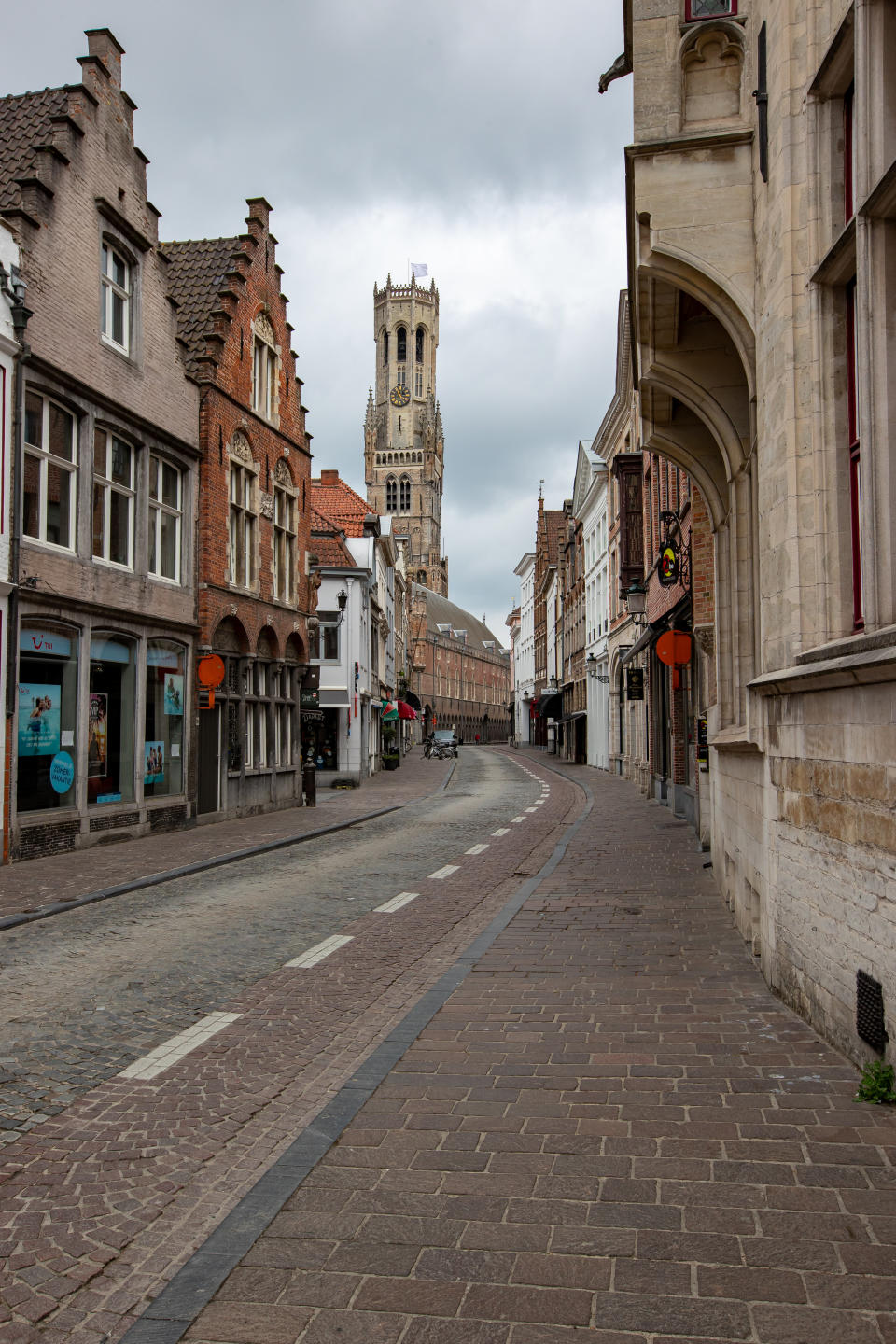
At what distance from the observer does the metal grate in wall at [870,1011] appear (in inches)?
175

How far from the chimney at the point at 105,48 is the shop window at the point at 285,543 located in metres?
8.92

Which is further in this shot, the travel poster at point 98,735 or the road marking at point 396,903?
the travel poster at point 98,735

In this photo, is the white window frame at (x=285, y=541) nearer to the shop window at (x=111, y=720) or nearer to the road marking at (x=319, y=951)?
the shop window at (x=111, y=720)

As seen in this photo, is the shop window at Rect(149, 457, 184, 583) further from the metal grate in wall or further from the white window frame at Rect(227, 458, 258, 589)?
the metal grate in wall

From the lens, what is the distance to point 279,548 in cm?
2419

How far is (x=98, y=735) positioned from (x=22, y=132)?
8.71 meters

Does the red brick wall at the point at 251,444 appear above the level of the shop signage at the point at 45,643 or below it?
above

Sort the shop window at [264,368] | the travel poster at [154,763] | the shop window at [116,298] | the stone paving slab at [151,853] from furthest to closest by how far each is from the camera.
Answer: the shop window at [264,368] → the travel poster at [154,763] → the shop window at [116,298] → the stone paving slab at [151,853]

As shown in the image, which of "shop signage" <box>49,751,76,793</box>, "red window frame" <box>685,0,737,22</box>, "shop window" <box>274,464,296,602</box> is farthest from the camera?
"shop window" <box>274,464,296,602</box>

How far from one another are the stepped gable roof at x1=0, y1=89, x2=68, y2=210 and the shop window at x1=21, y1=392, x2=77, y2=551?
2628 millimetres

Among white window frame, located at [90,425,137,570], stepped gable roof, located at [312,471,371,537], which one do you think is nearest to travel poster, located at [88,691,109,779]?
white window frame, located at [90,425,137,570]

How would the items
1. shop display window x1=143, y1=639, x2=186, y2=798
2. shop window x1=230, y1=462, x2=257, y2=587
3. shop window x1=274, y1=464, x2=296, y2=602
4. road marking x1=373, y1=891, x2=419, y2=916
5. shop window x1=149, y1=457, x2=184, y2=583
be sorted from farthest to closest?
shop window x1=274, y1=464, x2=296, y2=602 < shop window x1=230, y1=462, x2=257, y2=587 < shop window x1=149, y1=457, x2=184, y2=583 < shop display window x1=143, y1=639, x2=186, y2=798 < road marking x1=373, y1=891, x2=419, y2=916

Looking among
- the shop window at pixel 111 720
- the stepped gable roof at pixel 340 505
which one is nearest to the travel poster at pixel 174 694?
the shop window at pixel 111 720

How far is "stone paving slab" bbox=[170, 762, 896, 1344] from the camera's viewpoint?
9.39 feet
